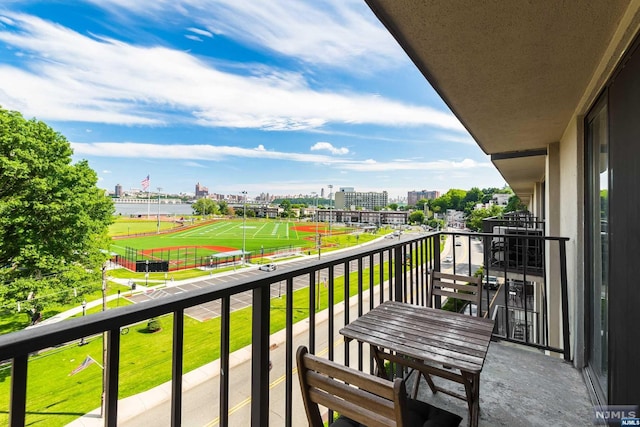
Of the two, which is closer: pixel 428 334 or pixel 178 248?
pixel 428 334

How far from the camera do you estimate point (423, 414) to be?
1.39m

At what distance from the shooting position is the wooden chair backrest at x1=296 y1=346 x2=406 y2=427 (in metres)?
0.87

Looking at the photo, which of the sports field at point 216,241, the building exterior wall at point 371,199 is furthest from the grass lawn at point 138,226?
the building exterior wall at point 371,199

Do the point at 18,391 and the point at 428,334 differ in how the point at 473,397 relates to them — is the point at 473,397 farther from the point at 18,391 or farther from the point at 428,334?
the point at 18,391

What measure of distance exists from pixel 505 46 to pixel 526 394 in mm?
2533

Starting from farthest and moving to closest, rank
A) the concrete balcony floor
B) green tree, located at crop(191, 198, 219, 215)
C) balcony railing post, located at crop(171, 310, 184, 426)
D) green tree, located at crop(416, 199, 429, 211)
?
green tree, located at crop(416, 199, 429, 211) < green tree, located at crop(191, 198, 219, 215) < the concrete balcony floor < balcony railing post, located at crop(171, 310, 184, 426)

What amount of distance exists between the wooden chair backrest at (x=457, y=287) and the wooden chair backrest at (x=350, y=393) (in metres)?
1.74

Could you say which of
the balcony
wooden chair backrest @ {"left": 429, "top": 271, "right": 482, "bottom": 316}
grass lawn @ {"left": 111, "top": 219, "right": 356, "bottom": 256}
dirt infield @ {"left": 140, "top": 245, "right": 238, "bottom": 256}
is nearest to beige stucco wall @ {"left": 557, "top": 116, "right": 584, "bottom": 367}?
the balcony

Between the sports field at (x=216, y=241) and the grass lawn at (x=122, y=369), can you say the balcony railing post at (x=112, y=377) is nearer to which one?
the grass lawn at (x=122, y=369)

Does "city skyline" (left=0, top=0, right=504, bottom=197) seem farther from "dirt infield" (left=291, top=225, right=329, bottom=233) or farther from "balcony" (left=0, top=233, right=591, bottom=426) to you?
"dirt infield" (left=291, top=225, right=329, bottom=233)

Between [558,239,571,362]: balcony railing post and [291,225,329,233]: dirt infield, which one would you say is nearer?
[558,239,571,362]: balcony railing post

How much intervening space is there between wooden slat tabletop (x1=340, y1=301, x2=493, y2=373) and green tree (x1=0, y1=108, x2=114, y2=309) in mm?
16109

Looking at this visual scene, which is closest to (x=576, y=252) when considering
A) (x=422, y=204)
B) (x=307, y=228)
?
(x=422, y=204)

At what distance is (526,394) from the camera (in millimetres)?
2264
